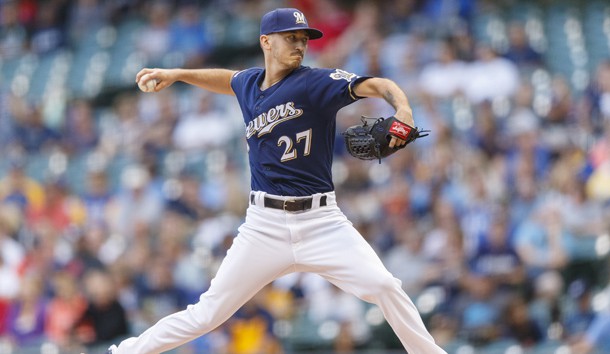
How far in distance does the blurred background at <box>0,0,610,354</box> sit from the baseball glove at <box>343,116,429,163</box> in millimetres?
3156

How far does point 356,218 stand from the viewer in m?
9.47

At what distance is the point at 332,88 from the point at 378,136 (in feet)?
1.35

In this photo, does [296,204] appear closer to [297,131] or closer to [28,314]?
[297,131]

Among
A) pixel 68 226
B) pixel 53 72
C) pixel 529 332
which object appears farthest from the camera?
pixel 53 72

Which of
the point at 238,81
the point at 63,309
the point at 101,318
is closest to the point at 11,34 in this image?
the point at 63,309

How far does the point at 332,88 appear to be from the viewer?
5.27 metres

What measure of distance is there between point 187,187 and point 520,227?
3731 millimetres

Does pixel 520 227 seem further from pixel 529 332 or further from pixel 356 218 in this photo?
pixel 356 218

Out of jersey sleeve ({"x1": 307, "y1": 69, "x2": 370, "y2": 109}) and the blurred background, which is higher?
jersey sleeve ({"x1": 307, "y1": 69, "x2": 370, "y2": 109})

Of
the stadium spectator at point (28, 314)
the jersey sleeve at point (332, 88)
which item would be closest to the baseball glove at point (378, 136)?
the jersey sleeve at point (332, 88)

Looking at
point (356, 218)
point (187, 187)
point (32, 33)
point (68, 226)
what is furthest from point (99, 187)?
point (32, 33)

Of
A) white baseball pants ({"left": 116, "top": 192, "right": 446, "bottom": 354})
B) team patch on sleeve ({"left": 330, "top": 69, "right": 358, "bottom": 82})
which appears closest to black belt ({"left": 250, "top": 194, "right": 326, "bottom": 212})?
white baseball pants ({"left": 116, "top": 192, "right": 446, "bottom": 354})

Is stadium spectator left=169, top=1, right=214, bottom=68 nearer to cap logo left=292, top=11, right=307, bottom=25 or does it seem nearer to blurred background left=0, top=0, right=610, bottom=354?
blurred background left=0, top=0, right=610, bottom=354

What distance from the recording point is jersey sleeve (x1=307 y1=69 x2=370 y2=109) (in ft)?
17.1
